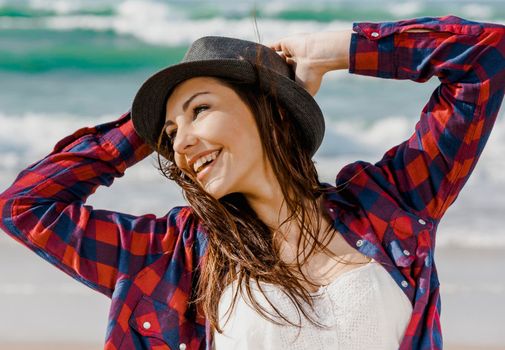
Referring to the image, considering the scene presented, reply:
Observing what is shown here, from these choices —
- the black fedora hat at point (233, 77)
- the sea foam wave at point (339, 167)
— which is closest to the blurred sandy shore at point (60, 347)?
the sea foam wave at point (339, 167)

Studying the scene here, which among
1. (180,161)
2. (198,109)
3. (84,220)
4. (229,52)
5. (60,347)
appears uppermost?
(229,52)

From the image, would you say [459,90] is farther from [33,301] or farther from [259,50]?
[33,301]

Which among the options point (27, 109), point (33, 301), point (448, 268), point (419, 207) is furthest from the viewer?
point (27, 109)

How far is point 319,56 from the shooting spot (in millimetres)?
2793

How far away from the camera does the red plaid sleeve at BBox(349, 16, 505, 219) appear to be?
269cm

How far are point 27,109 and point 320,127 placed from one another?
9695 mm

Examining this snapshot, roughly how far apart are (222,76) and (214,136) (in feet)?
0.64

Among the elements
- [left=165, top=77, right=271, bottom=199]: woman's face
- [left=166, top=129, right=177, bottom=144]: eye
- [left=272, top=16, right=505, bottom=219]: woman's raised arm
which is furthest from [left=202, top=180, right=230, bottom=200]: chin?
[left=272, top=16, right=505, bottom=219]: woman's raised arm

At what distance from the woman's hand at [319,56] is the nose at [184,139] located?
420 mm

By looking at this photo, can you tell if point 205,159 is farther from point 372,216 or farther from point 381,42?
point 381,42

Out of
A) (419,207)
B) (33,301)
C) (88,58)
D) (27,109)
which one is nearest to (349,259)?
(419,207)

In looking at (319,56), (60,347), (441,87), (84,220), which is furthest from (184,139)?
(60,347)

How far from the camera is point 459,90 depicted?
2.71 m

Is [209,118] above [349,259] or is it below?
above
